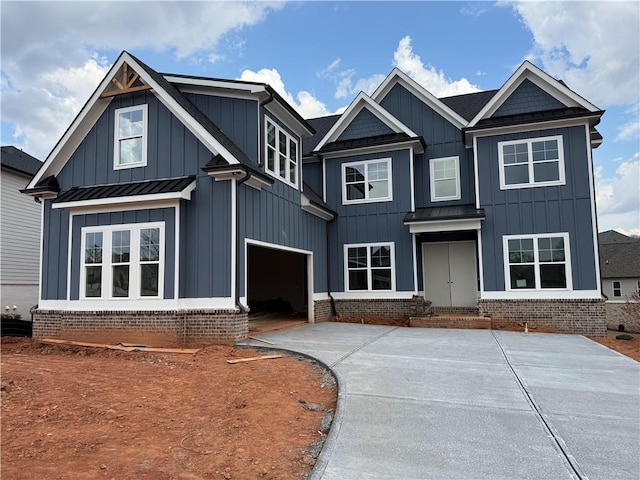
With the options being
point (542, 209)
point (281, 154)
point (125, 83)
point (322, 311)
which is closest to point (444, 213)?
point (542, 209)

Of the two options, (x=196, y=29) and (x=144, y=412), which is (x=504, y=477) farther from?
(x=196, y=29)

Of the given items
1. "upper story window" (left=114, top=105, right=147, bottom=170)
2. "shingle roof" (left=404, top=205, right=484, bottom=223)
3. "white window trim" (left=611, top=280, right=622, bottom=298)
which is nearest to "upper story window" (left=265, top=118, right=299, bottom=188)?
"upper story window" (left=114, top=105, right=147, bottom=170)

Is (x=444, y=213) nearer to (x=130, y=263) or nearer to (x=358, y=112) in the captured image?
(x=358, y=112)

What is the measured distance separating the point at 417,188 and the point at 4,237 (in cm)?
1533

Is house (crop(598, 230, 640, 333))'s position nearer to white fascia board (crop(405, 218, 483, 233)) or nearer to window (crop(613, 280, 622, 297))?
window (crop(613, 280, 622, 297))

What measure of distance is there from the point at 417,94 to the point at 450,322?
8377 millimetres

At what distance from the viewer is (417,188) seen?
1525 cm

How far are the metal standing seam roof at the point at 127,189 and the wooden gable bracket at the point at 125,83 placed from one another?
7.56 ft

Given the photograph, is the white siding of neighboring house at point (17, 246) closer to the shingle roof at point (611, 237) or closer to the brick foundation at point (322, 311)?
the brick foundation at point (322, 311)

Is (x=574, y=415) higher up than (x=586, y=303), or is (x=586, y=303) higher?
(x=586, y=303)

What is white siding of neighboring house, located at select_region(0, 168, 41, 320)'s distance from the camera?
15703 millimetres

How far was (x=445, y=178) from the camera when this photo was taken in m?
15.1

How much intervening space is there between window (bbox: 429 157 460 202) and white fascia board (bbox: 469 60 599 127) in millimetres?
1794

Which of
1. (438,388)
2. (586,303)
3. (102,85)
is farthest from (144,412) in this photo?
(586,303)
